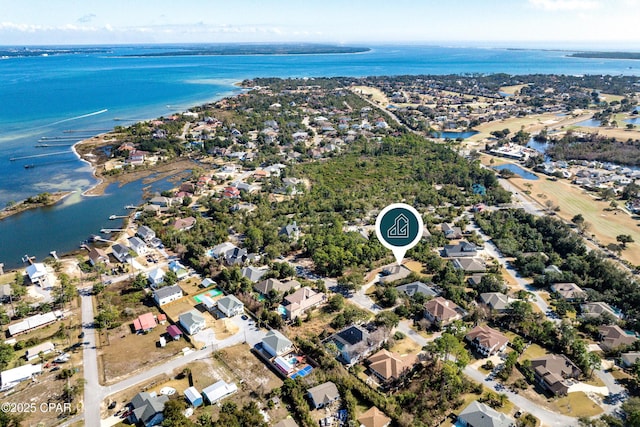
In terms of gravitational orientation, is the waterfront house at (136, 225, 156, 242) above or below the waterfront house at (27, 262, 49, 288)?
above

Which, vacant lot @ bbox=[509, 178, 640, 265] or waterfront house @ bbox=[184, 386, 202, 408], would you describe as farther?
vacant lot @ bbox=[509, 178, 640, 265]

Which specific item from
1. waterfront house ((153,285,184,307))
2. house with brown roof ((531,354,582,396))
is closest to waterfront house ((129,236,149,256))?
waterfront house ((153,285,184,307))

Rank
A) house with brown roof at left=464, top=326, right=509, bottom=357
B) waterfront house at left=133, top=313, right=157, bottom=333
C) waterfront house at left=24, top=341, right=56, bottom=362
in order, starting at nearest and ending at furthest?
house with brown roof at left=464, top=326, right=509, bottom=357
waterfront house at left=24, top=341, right=56, bottom=362
waterfront house at left=133, top=313, right=157, bottom=333

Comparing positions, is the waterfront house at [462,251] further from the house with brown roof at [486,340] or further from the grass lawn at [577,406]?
the grass lawn at [577,406]

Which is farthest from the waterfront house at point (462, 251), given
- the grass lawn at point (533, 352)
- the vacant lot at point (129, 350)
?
the vacant lot at point (129, 350)

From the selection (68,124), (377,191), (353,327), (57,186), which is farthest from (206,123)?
(353,327)

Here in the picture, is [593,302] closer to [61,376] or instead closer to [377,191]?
[377,191]

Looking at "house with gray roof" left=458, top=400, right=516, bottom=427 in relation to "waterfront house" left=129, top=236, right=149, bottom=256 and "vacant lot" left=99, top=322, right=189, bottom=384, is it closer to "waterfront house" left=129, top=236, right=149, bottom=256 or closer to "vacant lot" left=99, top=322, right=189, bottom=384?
"vacant lot" left=99, top=322, right=189, bottom=384
